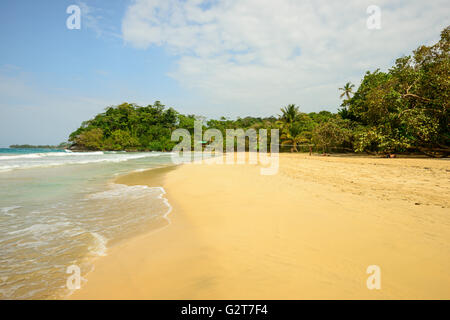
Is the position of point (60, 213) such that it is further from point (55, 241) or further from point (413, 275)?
point (413, 275)

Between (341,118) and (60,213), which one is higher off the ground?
(341,118)

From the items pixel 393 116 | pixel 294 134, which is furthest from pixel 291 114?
pixel 393 116

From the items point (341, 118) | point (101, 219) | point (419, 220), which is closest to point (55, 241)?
point (101, 219)

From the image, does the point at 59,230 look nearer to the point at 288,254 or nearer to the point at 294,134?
the point at 288,254

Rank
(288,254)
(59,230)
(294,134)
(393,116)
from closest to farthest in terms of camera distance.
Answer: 1. (288,254)
2. (59,230)
3. (393,116)
4. (294,134)

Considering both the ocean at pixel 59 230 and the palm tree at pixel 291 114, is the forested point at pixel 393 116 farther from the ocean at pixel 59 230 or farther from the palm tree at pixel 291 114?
the ocean at pixel 59 230

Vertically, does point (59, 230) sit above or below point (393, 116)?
below

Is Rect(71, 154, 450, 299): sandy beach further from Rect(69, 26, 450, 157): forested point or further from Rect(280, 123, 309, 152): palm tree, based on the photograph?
Rect(280, 123, 309, 152): palm tree

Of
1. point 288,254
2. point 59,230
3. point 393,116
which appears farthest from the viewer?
point 393,116

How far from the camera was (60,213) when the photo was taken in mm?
4047

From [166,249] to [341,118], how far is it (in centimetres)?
2630

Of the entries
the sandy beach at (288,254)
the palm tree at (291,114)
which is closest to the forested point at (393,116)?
the palm tree at (291,114)

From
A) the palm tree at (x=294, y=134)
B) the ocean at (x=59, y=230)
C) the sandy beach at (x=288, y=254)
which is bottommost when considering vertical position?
the ocean at (x=59, y=230)

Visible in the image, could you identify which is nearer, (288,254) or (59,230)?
(288,254)
